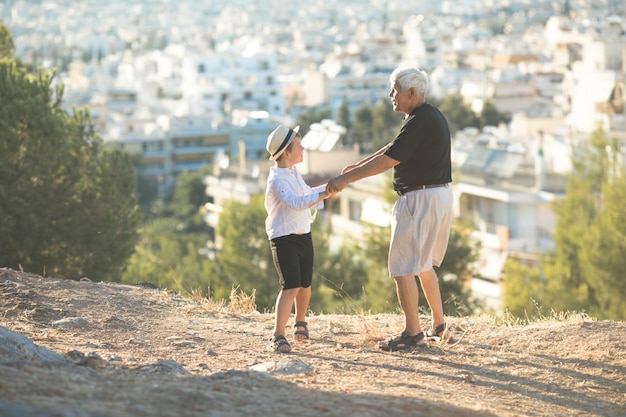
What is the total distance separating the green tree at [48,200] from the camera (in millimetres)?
18484

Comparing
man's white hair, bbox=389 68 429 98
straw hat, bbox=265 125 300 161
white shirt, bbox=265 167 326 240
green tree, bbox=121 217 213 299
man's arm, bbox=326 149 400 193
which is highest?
man's white hair, bbox=389 68 429 98

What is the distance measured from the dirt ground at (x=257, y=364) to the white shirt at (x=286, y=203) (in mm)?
714

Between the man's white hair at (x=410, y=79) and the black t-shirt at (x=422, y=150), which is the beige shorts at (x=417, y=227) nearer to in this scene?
the black t-shirt at (x=422, y=150)

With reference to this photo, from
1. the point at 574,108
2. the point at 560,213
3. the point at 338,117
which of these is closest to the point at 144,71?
the point at 338,117

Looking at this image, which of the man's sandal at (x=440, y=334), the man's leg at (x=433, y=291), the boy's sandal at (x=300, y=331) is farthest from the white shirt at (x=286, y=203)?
the man's sandal at (x=440, y=334)

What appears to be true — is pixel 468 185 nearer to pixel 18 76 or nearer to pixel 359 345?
pixel 18 76

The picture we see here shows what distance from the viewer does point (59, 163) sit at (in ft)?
64.6

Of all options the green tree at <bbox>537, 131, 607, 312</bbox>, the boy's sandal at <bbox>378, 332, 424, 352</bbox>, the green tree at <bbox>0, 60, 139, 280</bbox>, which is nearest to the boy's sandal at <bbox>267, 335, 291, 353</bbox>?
the boy's sandal at <bbox>378, 332, 424, 352</bbox>

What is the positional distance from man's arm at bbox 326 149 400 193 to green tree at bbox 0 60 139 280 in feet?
32.9

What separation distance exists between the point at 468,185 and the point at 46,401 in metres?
42.9

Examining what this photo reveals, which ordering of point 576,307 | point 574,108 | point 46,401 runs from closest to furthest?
point 46,401 < point 576,307 < point 574,108

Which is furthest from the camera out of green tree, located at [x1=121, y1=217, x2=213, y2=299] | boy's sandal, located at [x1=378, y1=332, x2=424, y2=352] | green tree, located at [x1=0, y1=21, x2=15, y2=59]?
green tree, located at [x1=0, y1=21, x2=15, y2=59]

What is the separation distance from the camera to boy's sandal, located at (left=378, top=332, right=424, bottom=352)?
8695 millimetres

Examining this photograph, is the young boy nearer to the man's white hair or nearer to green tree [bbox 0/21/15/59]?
the man's white hair
